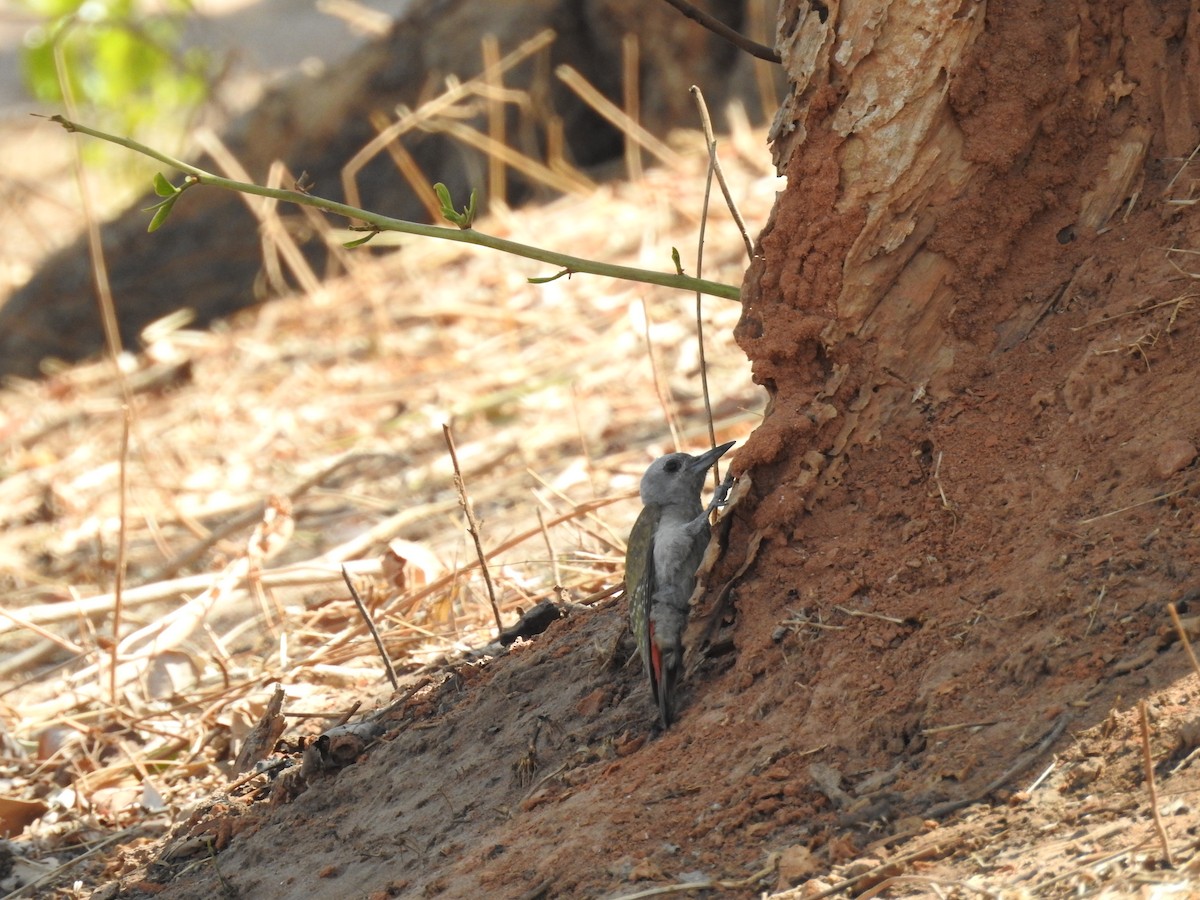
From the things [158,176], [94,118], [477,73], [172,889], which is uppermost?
[94,118]

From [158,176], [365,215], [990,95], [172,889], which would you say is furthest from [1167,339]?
[172,889]

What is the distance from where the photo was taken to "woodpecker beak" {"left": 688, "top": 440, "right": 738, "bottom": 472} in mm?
4102

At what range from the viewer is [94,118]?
13.0 m

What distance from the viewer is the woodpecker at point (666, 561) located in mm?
3139

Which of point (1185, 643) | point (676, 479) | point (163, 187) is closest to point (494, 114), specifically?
point (676, 479)

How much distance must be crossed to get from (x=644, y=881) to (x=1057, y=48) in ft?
6.53

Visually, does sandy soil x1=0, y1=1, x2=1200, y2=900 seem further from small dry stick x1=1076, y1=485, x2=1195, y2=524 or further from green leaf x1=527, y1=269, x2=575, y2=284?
green leaf x1=527, y1=269, x2=575, y2=284

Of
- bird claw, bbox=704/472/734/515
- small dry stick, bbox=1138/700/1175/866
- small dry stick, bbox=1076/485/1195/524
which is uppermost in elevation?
bird claw, bbox=704/472/734/515

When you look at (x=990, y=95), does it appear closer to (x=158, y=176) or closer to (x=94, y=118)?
(x=158, y=176)

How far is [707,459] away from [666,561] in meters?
0.67

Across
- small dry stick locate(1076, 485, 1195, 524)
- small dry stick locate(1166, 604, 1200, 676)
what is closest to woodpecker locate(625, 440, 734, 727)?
small dry stick locate(1076, 485, 1195, 524)

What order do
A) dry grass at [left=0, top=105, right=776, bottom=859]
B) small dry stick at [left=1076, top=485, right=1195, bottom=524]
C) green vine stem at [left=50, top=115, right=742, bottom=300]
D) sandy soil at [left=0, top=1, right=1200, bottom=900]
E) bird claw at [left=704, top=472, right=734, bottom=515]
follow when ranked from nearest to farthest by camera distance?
sandy soil at [left=0, top=1, right=1200, bottom=900] < small dry stick at [left=1076, top=485, right=1195, bottom=524] < green vine stem at [left=50, top=115, right=742, bottom=300] < bird claw at [left=704, top=472, right=734, bottom=515] < dry grass at [left=0, top=105, right=776, bottom=859]

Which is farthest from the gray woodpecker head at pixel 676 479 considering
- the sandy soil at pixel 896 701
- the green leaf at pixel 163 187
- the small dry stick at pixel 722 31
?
the green leaf at pixel 163 187

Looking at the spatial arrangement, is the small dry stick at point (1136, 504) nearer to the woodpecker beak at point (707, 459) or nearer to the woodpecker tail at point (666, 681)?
the woodpecker tail at point (666, 681)
